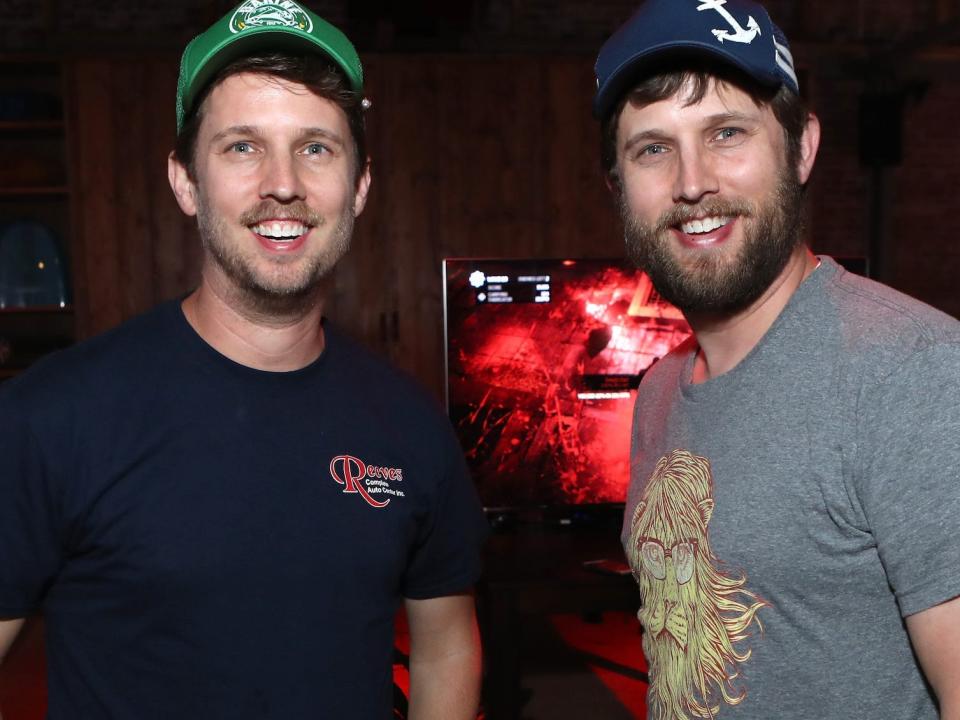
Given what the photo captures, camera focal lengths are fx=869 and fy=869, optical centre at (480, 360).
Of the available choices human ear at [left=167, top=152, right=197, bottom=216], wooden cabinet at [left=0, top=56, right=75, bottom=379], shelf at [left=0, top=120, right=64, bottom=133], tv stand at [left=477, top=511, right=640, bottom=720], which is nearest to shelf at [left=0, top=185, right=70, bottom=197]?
wooden cabinet at [left=0, top=56, right=75, bottom=379]

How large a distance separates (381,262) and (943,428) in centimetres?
396

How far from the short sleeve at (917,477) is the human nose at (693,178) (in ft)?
1.17

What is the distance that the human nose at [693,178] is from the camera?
118cm

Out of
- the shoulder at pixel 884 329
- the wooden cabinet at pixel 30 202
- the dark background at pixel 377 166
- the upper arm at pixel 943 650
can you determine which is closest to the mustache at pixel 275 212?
the shoulder at pixel 884 329

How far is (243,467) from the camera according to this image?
123 cm

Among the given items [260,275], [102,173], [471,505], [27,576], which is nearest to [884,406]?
[471,505]

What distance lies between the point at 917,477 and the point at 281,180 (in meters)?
0.92

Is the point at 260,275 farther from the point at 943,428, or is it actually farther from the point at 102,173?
the point at 102,173

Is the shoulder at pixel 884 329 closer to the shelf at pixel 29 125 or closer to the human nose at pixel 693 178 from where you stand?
the human nose at pixel 693 178

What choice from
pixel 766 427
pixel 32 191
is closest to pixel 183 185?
pixel 766 427

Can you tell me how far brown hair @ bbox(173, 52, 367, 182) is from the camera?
1.31 metres

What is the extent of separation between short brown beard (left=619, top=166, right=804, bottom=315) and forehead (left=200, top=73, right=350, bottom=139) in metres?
0.54

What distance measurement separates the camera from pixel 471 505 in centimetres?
148

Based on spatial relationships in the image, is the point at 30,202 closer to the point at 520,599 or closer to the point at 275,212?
the point at 520,599
